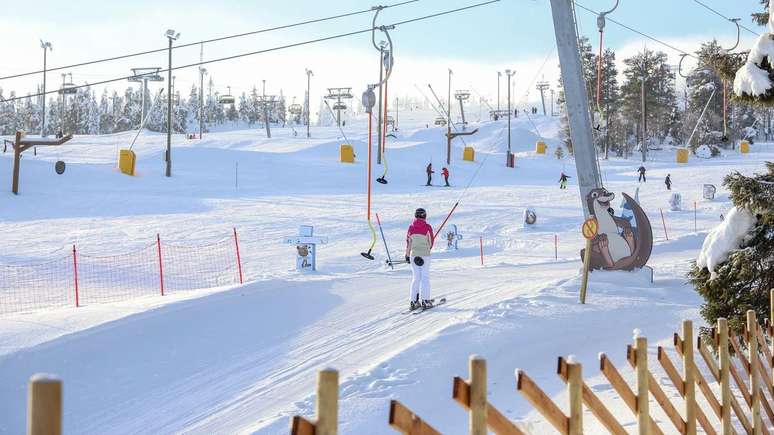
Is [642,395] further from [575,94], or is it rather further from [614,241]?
[575,94]

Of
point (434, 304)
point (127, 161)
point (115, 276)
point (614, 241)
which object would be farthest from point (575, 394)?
point (127, 161)

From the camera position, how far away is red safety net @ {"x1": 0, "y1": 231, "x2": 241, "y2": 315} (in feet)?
49.5

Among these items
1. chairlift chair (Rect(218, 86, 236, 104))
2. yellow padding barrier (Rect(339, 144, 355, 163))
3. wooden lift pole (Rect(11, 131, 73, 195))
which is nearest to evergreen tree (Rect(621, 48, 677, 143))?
yellow padding barrier (Rect(339, 144, 355, 163))

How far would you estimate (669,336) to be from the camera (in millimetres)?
9633

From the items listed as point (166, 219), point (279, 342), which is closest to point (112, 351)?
point (279, 342)

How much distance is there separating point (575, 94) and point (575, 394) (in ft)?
35.9

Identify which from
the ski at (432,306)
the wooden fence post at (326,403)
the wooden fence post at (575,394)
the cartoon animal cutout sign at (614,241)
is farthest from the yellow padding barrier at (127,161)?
the wooden fence post at (326,403)

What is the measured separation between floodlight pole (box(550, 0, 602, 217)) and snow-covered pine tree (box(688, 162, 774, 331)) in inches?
228

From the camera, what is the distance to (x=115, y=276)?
58.1 feet

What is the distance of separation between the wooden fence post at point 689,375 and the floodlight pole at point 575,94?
9.08 metres

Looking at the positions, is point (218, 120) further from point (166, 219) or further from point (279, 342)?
point (279, 342)

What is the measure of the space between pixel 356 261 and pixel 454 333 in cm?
1123

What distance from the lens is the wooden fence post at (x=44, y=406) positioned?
159 centimetres

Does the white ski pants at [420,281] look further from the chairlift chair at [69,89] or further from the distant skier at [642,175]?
the distant skier at [642,175]
